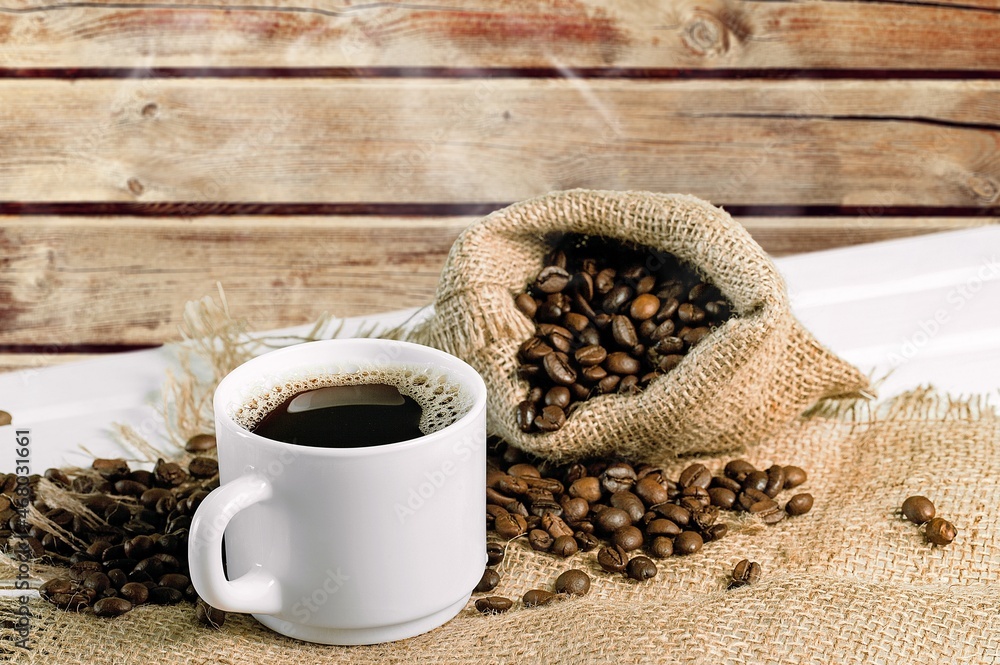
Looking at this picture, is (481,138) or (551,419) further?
(481,138)

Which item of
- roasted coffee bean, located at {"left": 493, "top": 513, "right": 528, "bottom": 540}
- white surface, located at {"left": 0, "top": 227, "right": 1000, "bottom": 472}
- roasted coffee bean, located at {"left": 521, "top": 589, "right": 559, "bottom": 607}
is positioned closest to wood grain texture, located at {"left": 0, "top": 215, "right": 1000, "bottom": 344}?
white surface, located at {"left": 0, "top": 227, "right": 1000, "bottom": 472}

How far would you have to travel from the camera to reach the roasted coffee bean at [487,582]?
860 mm

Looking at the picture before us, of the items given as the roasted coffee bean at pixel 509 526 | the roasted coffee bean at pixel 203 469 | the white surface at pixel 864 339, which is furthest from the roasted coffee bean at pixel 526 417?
the white surface at pixel 864 339

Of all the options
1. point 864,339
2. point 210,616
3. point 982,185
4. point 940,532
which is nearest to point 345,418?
point 210,616

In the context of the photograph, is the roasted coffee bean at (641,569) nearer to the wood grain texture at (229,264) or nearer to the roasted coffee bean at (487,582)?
the roasted coffee bean at (487,582)

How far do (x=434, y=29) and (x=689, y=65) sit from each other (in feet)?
1.58

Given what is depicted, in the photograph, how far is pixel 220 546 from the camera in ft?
2.28

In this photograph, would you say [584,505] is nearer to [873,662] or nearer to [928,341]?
[873,662]

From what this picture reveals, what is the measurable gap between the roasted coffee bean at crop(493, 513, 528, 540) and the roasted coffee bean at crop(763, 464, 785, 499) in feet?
0.85

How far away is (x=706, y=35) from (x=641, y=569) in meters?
1.25

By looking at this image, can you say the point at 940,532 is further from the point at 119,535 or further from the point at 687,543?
the point at 119,535

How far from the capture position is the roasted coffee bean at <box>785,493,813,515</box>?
97 cm

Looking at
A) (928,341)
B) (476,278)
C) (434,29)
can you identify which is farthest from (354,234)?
(928,341)

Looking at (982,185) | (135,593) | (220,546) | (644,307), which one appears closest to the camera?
(220,546)
